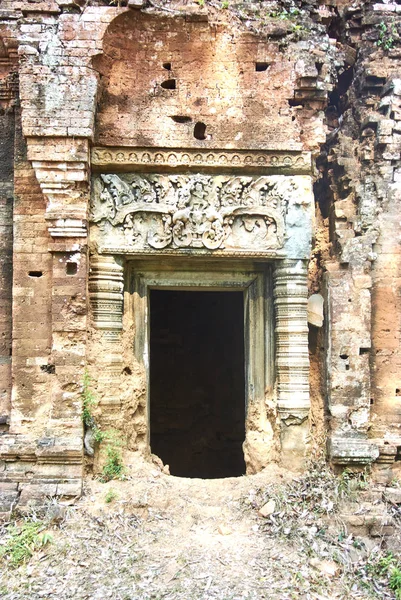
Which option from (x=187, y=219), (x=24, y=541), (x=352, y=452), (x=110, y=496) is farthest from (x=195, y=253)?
(x=24, y=541)

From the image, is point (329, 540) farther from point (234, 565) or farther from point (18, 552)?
point (18, 552)

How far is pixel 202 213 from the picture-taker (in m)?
5.82

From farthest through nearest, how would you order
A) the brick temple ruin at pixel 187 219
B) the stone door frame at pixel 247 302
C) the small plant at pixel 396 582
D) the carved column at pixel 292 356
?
the stone door frame at pixel 247 302
the carved column at pixel 292 356
the brick temple ruin at pixel 187 219
the small plant at pixel 396 582

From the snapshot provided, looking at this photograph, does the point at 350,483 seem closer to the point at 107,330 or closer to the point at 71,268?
the point at 107,330

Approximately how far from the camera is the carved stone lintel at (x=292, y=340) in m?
5.83

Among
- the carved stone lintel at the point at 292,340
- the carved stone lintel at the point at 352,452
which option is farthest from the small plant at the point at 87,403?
the carved stone lintel at the point at 352,452

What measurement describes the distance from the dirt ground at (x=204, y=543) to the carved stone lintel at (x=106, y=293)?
156cm

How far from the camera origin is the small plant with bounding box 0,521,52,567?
473 centimetres

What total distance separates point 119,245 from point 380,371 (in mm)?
3310

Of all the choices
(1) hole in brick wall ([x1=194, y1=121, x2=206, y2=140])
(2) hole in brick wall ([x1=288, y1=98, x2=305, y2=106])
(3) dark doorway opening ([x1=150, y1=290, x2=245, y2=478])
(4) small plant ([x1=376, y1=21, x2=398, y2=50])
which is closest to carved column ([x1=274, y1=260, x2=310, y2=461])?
(1) hole in brick wall ([x1=194, y1=121, x2=206, y2=140])

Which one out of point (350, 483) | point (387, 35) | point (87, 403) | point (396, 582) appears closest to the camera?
point (396, 582)

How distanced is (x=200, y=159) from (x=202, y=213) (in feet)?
1.92

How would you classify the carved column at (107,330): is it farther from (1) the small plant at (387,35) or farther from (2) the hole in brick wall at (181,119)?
(1) the small plant at (387,35)

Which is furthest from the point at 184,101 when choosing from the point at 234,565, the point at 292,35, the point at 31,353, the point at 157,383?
the point at 157,383
